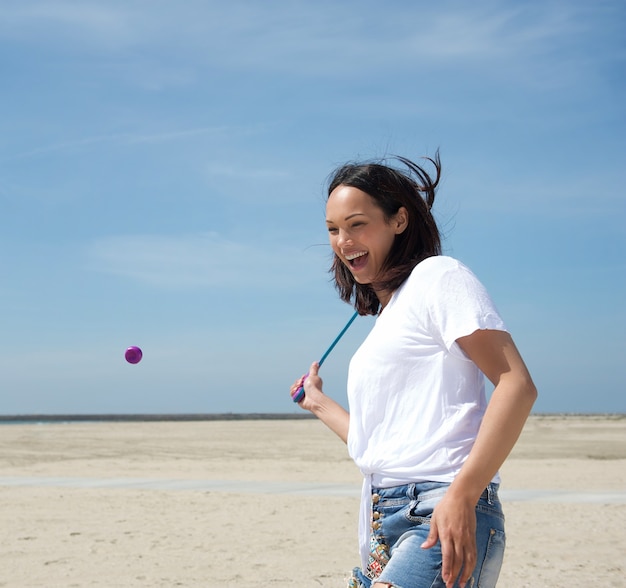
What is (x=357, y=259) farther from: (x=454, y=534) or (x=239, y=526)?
(x=239, y=526)

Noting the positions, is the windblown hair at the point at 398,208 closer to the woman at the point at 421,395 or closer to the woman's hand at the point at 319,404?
the woman at the point at 421,395

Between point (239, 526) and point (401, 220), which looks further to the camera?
point (239, 526)

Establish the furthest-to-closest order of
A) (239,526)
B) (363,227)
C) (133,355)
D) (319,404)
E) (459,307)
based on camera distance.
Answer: (239,526) < (133,355) < (319,404) < (363,227) < (459,307)

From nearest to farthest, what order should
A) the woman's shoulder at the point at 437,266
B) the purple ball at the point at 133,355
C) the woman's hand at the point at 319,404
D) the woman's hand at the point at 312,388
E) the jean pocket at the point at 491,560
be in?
A: the jean pocket at the point at 491,560 → the woman's shoulder at the point at 437,266 → the woman's hand at the point at 319,404 → the woman's hand at the point at 312,388 → the purple ball at the point at 133,355

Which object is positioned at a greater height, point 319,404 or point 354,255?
point 354,255

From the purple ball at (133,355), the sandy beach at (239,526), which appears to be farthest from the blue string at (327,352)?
the sandy beach at (239,526)

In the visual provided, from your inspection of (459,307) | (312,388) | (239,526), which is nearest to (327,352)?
(312,388)

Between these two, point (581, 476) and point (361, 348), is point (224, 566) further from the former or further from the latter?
point (581, 476)

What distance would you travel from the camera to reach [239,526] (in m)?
9.66

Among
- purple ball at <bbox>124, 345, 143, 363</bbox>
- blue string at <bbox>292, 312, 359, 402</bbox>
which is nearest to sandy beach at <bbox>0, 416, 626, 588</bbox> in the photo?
purple ball at <bbox>124, 345, 143, 363</bbox>

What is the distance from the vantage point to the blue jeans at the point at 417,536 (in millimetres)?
1988

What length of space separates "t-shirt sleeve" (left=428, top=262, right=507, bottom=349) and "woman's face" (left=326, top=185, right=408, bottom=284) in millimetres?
309

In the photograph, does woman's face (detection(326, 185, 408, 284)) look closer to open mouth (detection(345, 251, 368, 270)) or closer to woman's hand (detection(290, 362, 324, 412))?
open mouth (detection(345, 251, 368, 270))

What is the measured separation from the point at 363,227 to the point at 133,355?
2.52 metres
